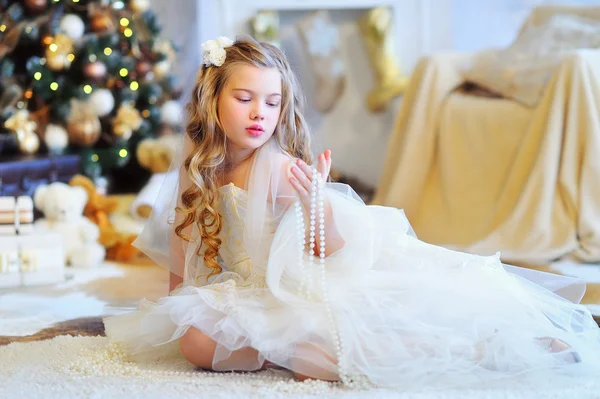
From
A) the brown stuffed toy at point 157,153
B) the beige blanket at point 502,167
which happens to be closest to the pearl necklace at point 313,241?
the beige blanket at point 502,167

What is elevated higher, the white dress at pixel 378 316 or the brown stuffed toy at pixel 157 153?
the white dress at pixel 378 316

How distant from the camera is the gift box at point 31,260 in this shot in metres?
2.14

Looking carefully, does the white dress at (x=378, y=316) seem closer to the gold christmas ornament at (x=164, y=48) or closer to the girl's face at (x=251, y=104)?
the girl's face at (x=251, y=104)

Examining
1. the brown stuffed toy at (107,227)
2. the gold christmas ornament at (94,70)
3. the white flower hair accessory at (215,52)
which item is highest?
the white flower hair accessory at (215,52)

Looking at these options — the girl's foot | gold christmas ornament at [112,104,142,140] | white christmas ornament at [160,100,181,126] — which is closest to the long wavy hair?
the girl's foot

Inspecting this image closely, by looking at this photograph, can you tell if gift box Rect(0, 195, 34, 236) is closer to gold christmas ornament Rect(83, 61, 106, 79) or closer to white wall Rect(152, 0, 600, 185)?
gold christmas ornament Rect(83, 61, 106, 79)

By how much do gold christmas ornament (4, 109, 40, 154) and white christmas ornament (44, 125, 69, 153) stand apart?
6 centimetres

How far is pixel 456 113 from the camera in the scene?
9.09 feet

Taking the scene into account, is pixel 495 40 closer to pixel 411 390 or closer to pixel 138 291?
pixel 138 291

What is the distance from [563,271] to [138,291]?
1.11 metres

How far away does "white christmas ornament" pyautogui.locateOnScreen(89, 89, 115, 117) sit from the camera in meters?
3.14

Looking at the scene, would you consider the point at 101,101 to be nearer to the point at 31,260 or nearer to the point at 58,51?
the point at 58,51

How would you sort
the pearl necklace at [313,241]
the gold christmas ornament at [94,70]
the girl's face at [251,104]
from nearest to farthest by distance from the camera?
the pearl necklace at [313,241] → the girl's face at [251,104] → the gold christmas ornament at [94,70]

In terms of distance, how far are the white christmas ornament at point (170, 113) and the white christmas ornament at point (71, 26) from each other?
0.52 meters
